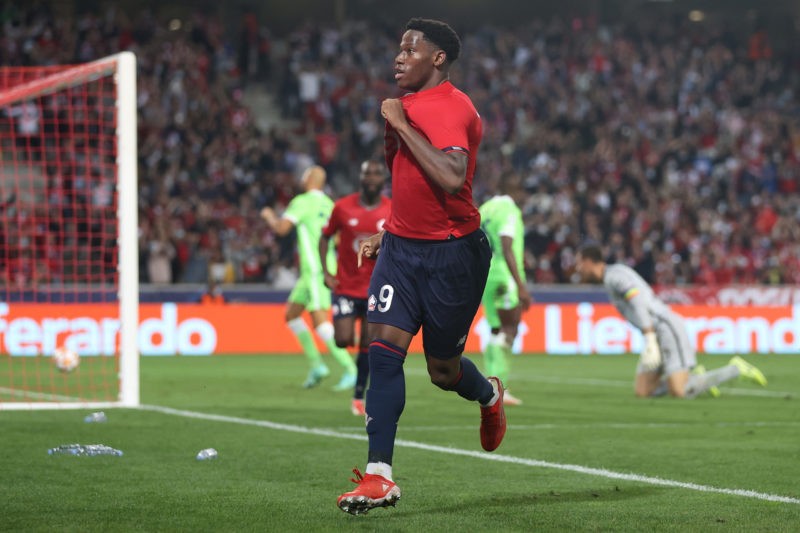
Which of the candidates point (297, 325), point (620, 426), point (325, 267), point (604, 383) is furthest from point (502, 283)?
point (604, 383)

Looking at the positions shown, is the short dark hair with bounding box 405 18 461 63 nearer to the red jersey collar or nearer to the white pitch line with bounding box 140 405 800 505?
the red jersey collar

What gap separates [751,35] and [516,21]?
21.4ft

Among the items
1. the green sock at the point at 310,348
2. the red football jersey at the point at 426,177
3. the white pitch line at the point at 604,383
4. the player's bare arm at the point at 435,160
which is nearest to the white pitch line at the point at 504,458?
the red football jersey at the point at 426,177

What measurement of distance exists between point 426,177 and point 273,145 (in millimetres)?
23076

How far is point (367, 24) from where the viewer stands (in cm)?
3406

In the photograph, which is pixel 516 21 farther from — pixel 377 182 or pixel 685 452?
pixel 685 452

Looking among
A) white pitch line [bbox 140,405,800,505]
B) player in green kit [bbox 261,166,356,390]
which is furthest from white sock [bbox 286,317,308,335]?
white pitch line [bbox 140,405,800,505]

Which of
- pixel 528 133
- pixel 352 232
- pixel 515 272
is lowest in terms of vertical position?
pixel 515 272

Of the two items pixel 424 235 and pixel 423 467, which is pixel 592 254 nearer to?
pixel 423 467

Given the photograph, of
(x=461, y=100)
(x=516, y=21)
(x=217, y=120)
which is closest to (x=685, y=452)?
(x=461, y=100)

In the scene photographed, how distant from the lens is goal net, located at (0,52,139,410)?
11586mm

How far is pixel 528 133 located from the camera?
105 ft

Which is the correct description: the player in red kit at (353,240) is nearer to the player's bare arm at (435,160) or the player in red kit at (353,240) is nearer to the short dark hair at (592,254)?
the short dark hair at (592,254)

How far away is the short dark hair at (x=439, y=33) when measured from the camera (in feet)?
20.0
